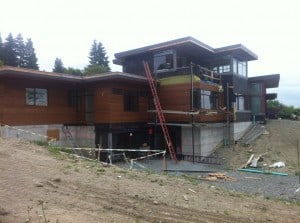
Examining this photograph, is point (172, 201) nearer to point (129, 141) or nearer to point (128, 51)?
point (129, 141)

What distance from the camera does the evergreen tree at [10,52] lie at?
63.3 m

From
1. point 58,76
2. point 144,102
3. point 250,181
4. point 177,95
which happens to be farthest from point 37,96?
point 250,181

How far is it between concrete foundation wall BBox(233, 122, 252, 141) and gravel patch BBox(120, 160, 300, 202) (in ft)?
24.8

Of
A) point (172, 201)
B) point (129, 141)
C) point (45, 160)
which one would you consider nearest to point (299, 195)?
point (172, 201)

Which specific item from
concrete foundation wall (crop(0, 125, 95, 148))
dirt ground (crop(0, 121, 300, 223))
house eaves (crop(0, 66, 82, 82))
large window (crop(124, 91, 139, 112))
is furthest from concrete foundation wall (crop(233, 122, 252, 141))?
dirt ground (crop(0, 121, 300, 223))

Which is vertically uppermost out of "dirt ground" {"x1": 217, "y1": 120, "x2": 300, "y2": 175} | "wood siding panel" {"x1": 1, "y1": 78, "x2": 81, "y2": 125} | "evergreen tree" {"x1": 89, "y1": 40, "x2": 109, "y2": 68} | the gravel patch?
"evergreen tree" {"x1": 89, "y1": 40, "x2": 109, "y2": 68}

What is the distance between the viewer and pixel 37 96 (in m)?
23.5

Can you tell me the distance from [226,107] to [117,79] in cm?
1092

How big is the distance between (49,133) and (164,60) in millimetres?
11363

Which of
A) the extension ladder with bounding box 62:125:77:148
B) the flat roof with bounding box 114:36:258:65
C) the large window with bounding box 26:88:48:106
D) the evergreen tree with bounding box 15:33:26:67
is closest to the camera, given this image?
the large window with bounding box 26:88:48:106

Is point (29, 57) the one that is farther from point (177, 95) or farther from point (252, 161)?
point (252, 161)

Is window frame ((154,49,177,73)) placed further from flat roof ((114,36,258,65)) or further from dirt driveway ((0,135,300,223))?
dirt driveway ((0,135,300,223))

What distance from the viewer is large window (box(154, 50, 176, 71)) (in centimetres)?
2886

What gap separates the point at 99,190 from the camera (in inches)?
414
